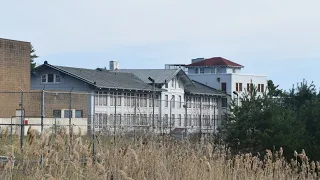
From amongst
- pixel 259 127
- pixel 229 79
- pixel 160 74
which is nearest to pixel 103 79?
pixel 160 74

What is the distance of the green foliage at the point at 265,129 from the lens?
19.9 meters

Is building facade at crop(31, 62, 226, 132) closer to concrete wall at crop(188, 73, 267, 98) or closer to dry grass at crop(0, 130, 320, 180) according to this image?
concrete wall at crop(188, 73, 267, 98)

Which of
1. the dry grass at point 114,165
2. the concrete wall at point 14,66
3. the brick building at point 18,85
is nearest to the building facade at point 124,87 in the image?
the brick building at point 18,85

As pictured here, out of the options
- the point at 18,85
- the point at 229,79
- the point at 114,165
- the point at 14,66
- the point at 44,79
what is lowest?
the point at 114,165

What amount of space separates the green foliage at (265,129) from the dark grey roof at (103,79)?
26.6 metres

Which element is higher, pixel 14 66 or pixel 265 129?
pixel 14 66

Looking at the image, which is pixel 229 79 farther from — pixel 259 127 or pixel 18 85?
pixel 259 127

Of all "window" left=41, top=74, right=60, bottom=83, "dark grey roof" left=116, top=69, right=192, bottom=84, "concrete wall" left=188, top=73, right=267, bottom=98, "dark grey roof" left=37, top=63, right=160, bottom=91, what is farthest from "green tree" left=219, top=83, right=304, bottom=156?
"concrete wall" left=188, top=73, right=267, bottom=98

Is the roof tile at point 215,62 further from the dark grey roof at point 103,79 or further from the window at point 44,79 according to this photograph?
the window at point 44,79

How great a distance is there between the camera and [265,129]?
20359 millimetres

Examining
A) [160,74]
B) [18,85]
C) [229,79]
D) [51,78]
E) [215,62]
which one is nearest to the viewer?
[18,85]

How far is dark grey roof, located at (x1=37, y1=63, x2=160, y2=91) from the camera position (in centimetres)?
4894

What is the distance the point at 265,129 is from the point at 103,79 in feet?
105

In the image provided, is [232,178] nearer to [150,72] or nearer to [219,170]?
[219,170]
